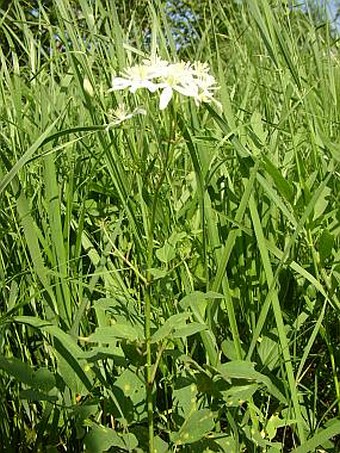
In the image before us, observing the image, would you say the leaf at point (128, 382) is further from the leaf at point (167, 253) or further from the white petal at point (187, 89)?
the white petal at point (187, 89)

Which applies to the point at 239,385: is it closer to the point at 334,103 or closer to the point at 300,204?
the point at 300,204

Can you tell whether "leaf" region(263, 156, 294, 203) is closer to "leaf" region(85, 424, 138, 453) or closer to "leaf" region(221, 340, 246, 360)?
"leaf" region(221, 340, 246, 360)

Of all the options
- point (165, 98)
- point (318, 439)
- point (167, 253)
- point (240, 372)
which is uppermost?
point (165, 98)

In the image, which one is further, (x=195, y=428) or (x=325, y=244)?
(x=325, y=244)

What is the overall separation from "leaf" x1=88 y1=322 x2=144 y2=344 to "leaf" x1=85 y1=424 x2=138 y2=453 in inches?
3.7

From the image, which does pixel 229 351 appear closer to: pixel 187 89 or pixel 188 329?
pixel 188 329

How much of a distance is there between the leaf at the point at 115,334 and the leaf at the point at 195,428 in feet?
0.33

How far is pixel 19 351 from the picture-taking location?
32.8 inches

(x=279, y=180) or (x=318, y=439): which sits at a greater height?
(x=279, y=180)

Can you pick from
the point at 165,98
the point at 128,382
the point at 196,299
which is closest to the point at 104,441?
the point at 128,382

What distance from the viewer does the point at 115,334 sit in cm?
60

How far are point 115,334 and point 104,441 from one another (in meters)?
0.11

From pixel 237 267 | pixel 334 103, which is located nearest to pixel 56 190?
pixel 237 267

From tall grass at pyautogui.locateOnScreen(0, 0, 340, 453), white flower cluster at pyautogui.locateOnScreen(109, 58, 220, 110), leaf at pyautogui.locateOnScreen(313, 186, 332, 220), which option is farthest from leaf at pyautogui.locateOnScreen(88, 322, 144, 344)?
leaf at pyautogui.locateOnScreen(313, 186, 332, 220)
